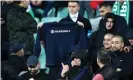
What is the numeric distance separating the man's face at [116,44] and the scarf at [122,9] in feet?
5.85

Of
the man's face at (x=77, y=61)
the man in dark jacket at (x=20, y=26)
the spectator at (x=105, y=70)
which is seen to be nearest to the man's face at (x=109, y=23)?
the man in dark jacket at (x=20, y=26)

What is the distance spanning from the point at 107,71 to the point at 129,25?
13.2 feet

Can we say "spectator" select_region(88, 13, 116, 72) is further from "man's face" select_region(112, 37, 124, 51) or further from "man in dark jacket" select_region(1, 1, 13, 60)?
"man in dark jacket" select_region(1, 1, 13, 60)

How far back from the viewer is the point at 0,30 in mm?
14195

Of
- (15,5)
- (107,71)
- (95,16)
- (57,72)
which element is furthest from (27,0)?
(107,71)

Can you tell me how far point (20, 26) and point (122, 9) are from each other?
2.33 m

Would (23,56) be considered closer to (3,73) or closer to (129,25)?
(3,73)

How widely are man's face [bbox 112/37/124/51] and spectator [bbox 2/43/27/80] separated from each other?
1.91 meters

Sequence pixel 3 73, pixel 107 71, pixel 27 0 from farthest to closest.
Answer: pixel 27 0, pixel 3 73, pixel 107 71

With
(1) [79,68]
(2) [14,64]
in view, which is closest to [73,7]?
(2) [14,64]

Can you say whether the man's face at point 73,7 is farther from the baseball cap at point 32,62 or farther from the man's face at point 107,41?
the baseball cap at point 32,62

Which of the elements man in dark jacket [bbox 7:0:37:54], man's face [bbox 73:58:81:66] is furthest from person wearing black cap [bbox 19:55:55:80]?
man in dark jacket [bbox 7:0:37:54]

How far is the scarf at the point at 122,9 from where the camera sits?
14.3m

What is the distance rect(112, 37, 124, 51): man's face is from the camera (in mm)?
12461
